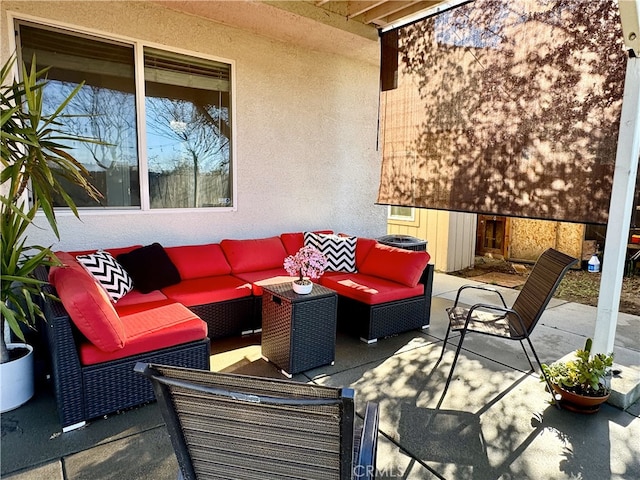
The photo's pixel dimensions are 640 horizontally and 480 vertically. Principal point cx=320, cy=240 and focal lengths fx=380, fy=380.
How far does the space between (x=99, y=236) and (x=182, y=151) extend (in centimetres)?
121

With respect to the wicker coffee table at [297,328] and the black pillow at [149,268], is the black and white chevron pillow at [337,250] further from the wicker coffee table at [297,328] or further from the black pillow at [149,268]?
the black pillow at [149,268]

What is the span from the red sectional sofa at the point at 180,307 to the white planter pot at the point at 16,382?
0.78ft

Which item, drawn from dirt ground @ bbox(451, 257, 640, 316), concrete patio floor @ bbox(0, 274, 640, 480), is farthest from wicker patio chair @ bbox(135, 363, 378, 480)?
dirt ground @ bbox(451, 257, 640, 316)

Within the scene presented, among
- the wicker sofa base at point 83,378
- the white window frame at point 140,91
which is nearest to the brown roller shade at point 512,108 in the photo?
the white window frame at point 140,91

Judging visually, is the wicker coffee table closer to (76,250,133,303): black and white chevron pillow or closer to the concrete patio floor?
the concrete patio floor

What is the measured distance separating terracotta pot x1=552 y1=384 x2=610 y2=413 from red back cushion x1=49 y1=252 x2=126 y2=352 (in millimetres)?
2835

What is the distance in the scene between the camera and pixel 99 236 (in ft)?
11.9

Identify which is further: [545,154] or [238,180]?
[238,180]

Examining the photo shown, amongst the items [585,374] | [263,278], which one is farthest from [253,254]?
[585,374]

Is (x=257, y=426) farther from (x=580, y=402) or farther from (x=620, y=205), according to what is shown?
(x=620, y=205)

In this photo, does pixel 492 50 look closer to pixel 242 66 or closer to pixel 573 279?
pixel 242 66

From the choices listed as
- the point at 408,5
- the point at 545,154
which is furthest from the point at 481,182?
the point at 408,5

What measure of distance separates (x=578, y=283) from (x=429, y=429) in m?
5.14

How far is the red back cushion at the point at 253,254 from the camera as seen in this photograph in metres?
4.05
